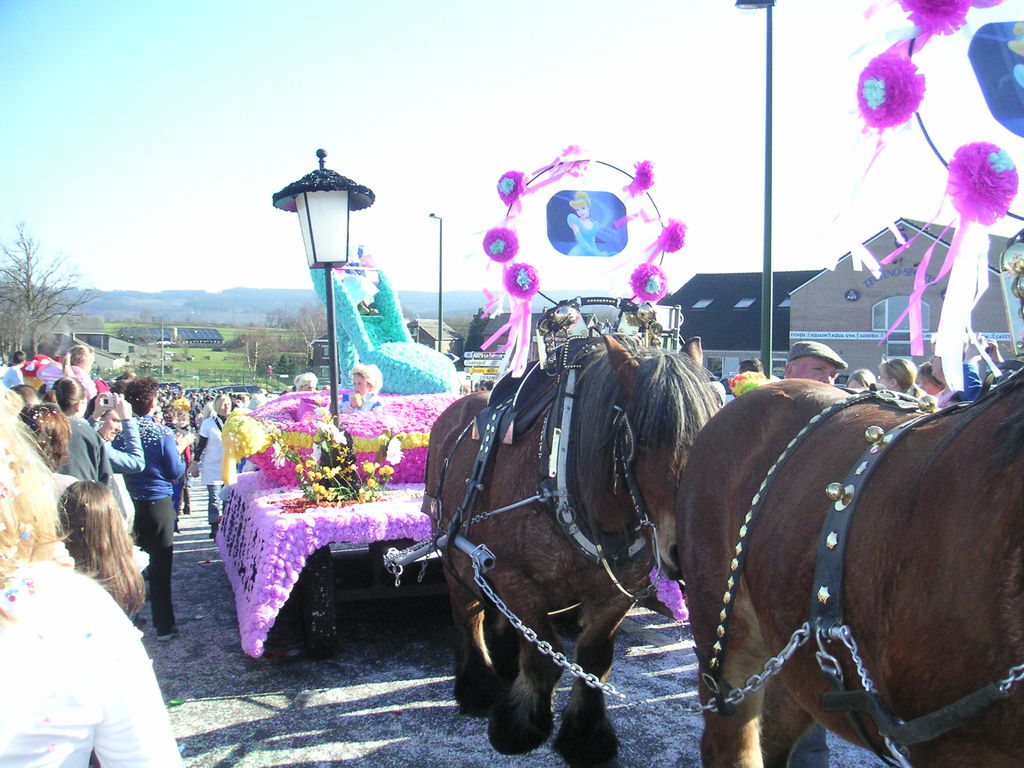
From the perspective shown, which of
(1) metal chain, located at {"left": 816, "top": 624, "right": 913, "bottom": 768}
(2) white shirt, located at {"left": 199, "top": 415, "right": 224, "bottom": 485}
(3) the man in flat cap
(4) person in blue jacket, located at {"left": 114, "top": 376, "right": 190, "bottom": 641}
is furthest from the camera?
(2) white shirt, located at {"left": 199, "top": 415, "right": 224, "bottom": 485}

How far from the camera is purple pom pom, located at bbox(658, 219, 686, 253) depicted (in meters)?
4.02

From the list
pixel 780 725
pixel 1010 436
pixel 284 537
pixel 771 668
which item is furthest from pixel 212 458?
pixel 1010 436

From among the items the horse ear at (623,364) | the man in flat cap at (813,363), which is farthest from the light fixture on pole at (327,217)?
the man in flat cap at (813,363)

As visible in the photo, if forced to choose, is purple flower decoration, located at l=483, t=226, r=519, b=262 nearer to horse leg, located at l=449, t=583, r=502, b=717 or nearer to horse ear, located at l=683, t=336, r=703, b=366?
horse ear, located at l=683, t=336, r=703, b=366

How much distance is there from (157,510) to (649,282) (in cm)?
351

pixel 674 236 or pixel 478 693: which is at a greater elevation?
pixel 674 236

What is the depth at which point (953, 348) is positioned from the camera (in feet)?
5.38

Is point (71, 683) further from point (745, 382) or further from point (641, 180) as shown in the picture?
point (641, 180)

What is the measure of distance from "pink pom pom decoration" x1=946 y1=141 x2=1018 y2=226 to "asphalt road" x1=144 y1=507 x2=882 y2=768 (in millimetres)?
2645

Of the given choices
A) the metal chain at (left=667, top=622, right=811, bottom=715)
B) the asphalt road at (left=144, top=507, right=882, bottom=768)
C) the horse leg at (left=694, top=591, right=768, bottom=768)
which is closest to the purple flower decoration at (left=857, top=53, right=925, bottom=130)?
the metal chain at (left=667, top=622, right=811, bottom=715)

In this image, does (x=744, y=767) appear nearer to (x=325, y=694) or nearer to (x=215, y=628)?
(x=325, y=694)

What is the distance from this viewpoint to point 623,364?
9.27 ft

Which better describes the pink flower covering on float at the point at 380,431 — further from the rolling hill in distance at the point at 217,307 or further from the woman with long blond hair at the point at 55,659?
the rolling hill in distance at the point at 217,307

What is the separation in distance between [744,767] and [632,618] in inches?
129
